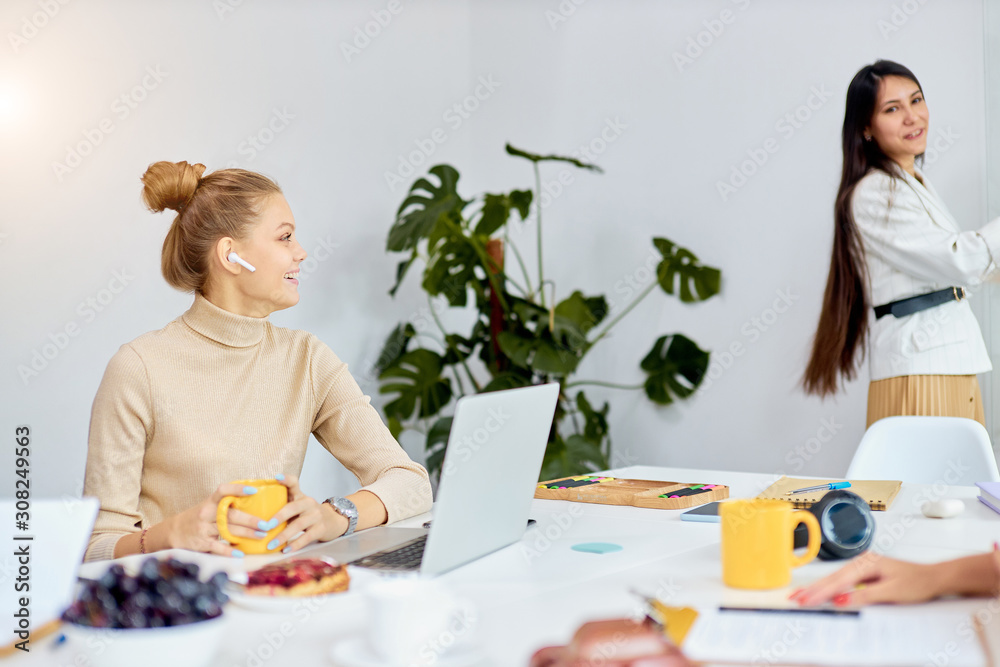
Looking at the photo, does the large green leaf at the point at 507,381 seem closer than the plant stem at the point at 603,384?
Yes

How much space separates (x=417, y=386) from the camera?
10.6ft

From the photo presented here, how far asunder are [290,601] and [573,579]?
1.01 ft

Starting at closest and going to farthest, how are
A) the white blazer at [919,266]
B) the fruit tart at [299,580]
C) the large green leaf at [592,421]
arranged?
the fruit tart at [299,580] → the white blazer at [919,266] → the large green leaf at [592,421]

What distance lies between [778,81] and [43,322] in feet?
8.05

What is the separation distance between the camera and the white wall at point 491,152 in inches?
90.7

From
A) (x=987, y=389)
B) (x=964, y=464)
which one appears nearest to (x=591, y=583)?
(x=964, y=464)

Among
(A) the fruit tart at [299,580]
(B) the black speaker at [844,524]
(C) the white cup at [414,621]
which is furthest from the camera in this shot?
(B) the black speaker at [844,524]

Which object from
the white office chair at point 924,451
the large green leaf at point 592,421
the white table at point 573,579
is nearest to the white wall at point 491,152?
the large green leaf at point 592,421

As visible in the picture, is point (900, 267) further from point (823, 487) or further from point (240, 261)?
point (240, 261)

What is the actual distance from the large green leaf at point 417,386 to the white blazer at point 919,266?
1536 millimetres

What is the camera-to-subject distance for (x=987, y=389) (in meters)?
2.54

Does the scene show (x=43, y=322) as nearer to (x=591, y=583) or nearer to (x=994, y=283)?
(x=591, y=583)

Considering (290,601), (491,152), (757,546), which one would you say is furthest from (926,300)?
(491,152)

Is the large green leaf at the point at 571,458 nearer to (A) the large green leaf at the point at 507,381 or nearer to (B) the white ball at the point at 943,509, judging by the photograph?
(A) the large green leaf at the point at 507,381
